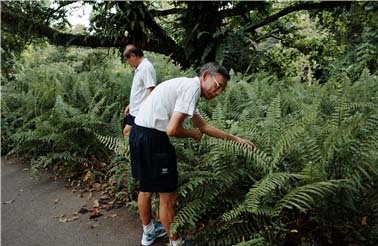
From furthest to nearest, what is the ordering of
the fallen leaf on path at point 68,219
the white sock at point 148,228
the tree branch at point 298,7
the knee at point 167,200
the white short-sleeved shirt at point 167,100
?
1. the tree branch at point 298,7
2. the fallen leaf on path at point 68,219
3. the white sock at point 148,228
4. the knee at point 167,200
5. the white short-sleeved shirt at point 167,100

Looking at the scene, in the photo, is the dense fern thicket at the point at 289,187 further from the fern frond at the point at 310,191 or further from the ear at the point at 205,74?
the ear at the point at 205,74

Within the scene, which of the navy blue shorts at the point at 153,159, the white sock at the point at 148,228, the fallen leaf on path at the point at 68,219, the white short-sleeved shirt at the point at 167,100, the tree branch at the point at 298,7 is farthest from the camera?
the tree branch at the point at 298,7

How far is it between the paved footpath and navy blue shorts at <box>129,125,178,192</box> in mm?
803

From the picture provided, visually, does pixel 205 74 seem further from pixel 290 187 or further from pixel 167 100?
pixel 290 187

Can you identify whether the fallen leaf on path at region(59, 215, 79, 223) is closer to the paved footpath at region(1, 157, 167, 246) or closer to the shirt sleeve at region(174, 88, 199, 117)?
the paved footpath at region(1, 157, 167, 246)

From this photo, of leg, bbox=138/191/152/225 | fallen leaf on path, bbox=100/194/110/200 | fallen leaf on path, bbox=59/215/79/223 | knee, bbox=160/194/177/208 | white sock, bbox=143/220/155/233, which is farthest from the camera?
fallen leaf on path, bbox=100/194/110/200

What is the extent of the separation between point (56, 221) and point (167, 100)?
2.30 meters

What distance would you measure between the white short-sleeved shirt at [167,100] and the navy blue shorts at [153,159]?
0.25 ft

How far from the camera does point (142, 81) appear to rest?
455 centimetres

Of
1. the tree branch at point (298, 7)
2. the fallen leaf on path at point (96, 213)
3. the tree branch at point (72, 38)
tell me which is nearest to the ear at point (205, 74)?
the fallen leaf on path at point (96, 213)

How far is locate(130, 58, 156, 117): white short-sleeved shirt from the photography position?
4496 millimetres

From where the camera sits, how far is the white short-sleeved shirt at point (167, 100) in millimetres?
2816

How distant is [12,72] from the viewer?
12086mm

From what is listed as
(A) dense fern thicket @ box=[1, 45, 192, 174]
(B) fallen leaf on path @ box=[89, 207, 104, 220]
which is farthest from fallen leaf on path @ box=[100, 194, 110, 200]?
(A) dense fern thicket @ box=[1, 45, 192, 174]
